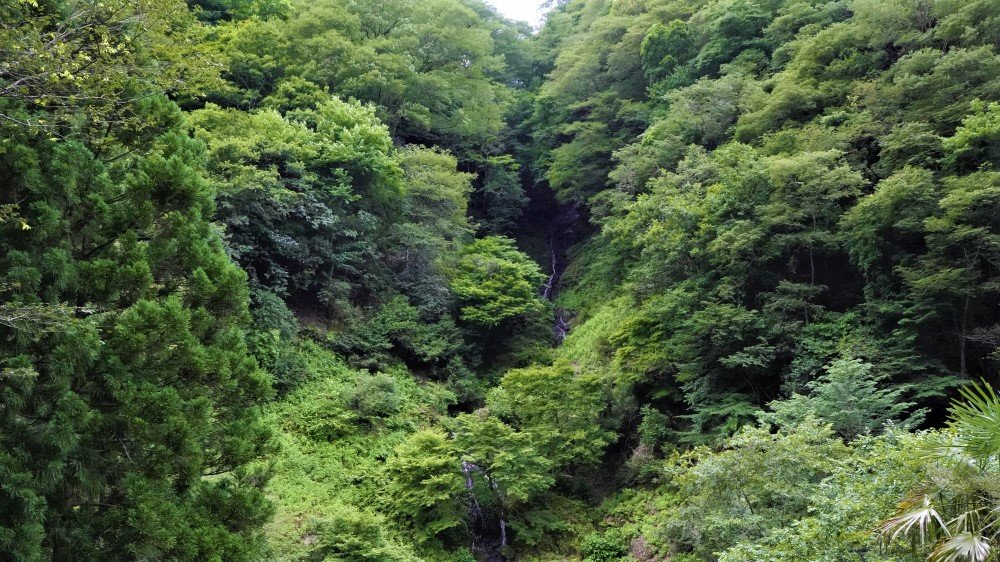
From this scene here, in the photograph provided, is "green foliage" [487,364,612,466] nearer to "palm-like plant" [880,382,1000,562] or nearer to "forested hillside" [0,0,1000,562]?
"forested hillside" [0,0,1000,562]

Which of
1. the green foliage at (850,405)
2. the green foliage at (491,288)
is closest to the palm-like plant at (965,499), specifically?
the green foliage at (850,405)

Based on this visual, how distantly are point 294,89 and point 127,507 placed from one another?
52.5 ft

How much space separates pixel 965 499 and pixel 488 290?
607 inches

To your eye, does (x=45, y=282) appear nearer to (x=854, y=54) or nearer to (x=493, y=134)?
(x=854, y=54)

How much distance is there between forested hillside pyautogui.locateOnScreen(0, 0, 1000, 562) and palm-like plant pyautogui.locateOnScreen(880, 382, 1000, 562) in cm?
3

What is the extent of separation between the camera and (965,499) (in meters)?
4.49

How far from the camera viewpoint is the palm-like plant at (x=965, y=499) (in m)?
4.06

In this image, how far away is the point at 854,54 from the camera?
48.2 feet

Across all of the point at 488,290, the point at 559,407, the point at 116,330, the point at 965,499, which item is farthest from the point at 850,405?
the point at 488,290

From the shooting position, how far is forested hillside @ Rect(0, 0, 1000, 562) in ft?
17.8

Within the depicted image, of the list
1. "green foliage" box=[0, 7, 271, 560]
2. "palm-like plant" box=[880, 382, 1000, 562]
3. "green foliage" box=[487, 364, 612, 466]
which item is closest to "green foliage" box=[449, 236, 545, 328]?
"green foliage" box=[487, 364, 612, 466]

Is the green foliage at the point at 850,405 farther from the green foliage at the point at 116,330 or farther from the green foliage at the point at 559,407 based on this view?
the green foliage at the point at 116,330

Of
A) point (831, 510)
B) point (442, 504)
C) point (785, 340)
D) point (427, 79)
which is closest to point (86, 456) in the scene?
point (831, 510)

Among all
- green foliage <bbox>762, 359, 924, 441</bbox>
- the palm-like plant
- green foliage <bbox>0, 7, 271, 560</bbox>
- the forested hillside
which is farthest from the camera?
green foliage <bbox>762, 359, 924, 441</bbox>
